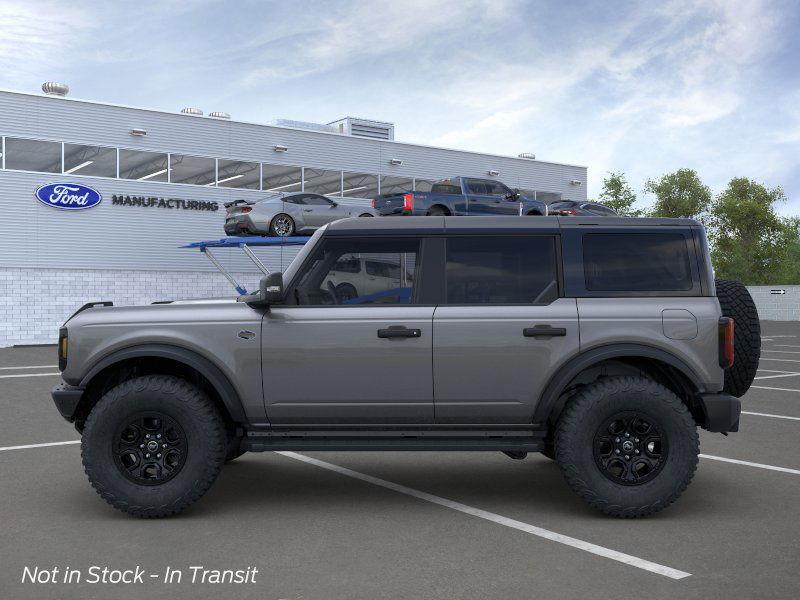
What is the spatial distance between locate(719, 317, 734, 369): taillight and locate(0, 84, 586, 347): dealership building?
26413mm

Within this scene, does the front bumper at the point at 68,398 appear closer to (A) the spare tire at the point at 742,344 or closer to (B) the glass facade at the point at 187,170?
(A) the spare tire at the point at 742,344

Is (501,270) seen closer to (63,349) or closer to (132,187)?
(63,349)

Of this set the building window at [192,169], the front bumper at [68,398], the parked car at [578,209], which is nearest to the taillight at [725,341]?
the front bumper at [68,398]

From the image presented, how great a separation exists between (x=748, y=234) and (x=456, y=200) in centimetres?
5459

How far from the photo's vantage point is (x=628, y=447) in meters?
5.65

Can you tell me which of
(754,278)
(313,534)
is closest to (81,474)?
(313,534)

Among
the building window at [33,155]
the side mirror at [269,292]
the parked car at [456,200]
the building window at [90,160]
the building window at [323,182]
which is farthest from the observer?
the building window at [323,182]

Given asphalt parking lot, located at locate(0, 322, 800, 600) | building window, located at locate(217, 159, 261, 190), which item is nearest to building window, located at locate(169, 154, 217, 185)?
building window, located at locate(217, 159, 261, 190)

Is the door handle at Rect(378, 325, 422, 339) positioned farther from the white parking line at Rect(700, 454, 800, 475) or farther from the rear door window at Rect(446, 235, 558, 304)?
the white parking line at Rect(700, 454, 800, 475)

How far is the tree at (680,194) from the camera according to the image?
231 ft

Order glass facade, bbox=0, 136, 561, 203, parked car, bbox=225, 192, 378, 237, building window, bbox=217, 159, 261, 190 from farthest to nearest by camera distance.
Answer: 1. building window, bbox=217, 159, 261, 190
2. glass facade, bbox=0, 136, 561, 203
3. parked car, bbox=225, 192, 378, 237

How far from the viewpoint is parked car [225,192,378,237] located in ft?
75.8

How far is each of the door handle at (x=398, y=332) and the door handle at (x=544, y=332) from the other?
2.39 ft

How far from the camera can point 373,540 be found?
5105 millimetres
